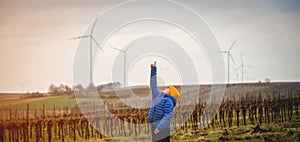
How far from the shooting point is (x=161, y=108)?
4.47 metres

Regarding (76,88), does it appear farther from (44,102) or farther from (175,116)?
(175,116)

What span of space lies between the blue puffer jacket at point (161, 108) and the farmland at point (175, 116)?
129 centimetres

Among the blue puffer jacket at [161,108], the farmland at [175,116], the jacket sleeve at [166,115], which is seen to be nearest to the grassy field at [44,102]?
the farmland at [175,116]

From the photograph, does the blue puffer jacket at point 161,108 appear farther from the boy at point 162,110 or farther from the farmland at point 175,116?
the farmland at point 175,116

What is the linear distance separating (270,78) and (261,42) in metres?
0.55

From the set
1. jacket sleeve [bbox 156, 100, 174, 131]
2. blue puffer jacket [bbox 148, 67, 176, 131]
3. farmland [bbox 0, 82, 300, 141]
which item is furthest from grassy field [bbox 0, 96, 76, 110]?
jacket sleeve [bbox 156, 100, 174, 131]

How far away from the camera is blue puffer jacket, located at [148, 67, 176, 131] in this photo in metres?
4.41

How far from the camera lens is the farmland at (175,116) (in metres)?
5.61

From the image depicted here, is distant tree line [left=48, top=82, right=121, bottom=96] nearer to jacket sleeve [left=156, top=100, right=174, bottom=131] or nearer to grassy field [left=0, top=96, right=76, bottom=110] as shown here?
grassy field [left=0, top=96, right=76, bottom=110]

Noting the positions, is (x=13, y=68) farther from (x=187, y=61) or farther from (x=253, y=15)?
(x=253, y=15)

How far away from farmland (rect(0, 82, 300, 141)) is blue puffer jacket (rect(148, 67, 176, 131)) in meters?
1.29

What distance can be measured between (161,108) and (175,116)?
1.80 metres

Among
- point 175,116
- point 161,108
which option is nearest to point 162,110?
point 161,108

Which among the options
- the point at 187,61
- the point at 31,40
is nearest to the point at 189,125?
the point at 187,61
